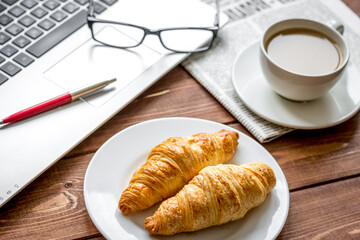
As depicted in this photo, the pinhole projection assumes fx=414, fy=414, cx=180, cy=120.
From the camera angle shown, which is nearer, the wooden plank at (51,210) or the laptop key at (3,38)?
the wooden plank at (51,210)

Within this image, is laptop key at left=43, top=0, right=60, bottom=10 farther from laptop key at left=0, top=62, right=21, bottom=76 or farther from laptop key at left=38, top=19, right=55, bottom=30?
laptop key at left=0, top=62, right=21, bottom=76

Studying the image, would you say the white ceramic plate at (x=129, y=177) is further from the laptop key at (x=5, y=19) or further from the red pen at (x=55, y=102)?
the laptop key at (x=5, y=19)

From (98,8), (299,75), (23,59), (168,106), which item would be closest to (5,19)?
(23,59)

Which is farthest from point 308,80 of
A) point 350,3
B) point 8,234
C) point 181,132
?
point 8,234

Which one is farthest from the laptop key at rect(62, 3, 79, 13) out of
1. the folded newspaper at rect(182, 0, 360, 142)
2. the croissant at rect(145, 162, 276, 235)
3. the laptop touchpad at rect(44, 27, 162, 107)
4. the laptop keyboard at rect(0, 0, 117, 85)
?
the croissant at rect(145, 162, 276, 235)

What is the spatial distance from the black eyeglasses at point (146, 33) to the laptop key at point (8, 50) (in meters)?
0.19

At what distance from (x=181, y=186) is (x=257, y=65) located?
0.43 metres

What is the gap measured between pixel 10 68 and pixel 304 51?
69cm

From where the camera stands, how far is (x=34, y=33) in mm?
1020

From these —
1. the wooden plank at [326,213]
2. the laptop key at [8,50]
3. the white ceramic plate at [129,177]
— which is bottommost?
the wooden plank at [326,213]

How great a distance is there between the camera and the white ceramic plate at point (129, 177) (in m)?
0.74

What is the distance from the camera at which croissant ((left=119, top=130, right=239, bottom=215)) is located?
75 centimetres

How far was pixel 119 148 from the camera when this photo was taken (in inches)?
33.0

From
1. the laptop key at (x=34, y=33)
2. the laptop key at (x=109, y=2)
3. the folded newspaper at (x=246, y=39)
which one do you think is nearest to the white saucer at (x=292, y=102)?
the folded newspaper at (x=246, y=39)
